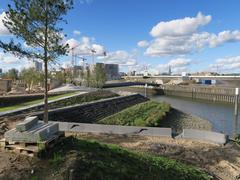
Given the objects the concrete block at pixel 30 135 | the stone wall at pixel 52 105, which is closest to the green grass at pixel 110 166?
the concrete block at pixel 30 135

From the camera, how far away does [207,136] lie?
16.7 meters

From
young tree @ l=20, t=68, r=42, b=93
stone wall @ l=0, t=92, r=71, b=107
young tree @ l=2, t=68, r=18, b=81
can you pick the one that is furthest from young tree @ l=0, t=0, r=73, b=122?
young tree @ l=2, t=68, r=18, b=81

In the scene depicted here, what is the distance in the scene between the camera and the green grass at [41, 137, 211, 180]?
752 centimetres

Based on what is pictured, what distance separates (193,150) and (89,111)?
1490cm

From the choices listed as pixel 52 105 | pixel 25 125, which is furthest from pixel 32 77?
pixel 25 125

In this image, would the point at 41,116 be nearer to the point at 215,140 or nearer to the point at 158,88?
the point at 215,140

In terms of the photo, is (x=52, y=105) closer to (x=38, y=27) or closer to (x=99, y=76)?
(x=38, y=27)

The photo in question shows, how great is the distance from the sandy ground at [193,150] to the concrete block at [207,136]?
41 cm

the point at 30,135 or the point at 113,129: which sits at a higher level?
the point at 30,135

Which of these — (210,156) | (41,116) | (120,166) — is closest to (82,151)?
(120,166)

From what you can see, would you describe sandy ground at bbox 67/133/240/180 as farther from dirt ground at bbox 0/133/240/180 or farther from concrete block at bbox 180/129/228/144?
concrete block at bbox 180/129/228/144

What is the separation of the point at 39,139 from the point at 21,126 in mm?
662

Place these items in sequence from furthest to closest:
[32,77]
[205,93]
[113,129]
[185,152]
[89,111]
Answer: [205,93] < [89,111] < [32,77] < [113,129] < [185,152]

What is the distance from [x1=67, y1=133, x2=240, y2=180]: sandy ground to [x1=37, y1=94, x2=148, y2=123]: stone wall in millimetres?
6464
